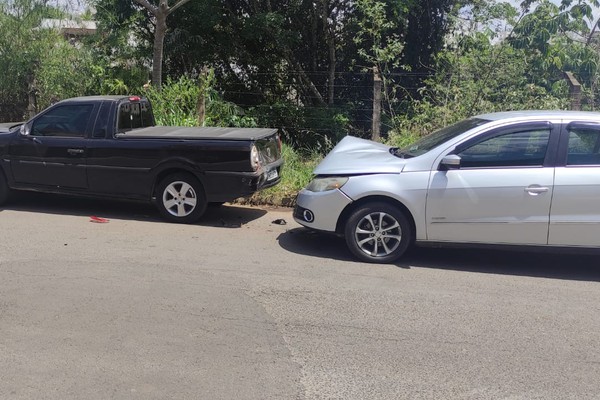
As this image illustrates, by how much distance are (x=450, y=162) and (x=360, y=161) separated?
1019 millimetres

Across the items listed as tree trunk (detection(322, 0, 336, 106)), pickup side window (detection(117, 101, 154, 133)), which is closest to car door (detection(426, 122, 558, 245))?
pickup side window (detection(117, 101, 154, 133))

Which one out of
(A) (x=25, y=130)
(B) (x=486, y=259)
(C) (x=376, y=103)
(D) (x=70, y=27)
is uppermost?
(D) (x=70, y=27)

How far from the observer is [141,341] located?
→ 407 cm

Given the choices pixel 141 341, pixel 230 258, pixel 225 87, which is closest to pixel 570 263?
pixel 230 258

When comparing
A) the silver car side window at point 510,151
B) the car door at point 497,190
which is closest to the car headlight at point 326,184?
the car door at point 497,190

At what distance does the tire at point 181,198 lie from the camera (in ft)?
24.5

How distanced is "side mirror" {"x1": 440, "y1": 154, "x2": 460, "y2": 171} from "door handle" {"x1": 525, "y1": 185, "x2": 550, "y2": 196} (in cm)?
72

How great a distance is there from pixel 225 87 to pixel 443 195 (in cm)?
998

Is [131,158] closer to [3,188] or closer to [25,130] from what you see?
[25,130]

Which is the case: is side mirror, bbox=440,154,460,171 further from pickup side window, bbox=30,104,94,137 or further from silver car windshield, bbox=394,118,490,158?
pickup side window, bbox=30,104,94,137

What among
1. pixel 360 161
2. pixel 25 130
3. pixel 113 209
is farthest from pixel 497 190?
pixel 25 130

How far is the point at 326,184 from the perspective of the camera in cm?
625

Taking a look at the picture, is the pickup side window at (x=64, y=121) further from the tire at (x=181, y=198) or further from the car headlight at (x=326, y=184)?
the car headlight at (x=326, y=184)

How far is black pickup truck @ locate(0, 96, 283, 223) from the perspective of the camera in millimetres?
7270
